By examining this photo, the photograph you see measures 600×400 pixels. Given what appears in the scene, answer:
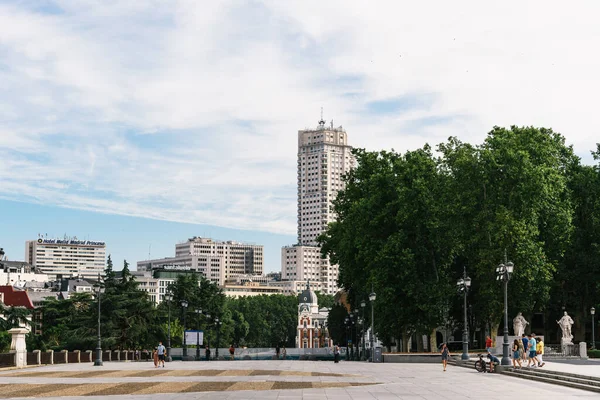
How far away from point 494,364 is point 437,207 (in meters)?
24.2

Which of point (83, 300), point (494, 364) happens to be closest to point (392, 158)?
point (494, 364)

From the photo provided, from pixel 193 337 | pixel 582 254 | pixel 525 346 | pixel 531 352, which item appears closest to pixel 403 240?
pixel 582 254

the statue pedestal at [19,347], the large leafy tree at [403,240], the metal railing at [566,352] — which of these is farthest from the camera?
the large leafy tree at [403,240]

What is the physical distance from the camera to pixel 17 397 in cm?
2672

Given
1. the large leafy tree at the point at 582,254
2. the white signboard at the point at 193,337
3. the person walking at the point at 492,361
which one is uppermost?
the large leafy tree at the point at 582,254

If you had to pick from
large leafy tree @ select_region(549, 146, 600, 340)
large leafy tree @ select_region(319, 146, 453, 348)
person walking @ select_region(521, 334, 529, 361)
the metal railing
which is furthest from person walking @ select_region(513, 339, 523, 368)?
large leafy tree @ select_region(549, 146, 600, 340)

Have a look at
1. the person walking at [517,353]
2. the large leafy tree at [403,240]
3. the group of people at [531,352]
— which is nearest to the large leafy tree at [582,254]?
the large leafy tree at [403,240]

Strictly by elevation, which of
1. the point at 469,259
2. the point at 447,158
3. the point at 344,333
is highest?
the point at 447,158

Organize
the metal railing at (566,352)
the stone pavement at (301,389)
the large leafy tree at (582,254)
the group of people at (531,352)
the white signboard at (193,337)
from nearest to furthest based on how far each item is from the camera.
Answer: the stone pavement at (301,389)
the group of people at (531,352)
the metal railing at (566,352)
the large leafy tree at (582,254)
the white signboard at (193,337)

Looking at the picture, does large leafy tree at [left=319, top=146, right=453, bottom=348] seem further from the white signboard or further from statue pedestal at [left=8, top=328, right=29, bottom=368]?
statue pedestal at [left=8, top=328, right=29, bottom=368]

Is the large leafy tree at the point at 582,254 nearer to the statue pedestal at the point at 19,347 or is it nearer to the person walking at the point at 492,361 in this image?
the person walking at the point at 492,361

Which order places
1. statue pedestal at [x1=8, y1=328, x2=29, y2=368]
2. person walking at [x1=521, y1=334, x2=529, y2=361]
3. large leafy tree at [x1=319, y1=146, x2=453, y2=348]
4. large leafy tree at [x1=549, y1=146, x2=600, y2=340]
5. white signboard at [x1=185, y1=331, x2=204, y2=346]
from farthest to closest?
white signboard at [x1=185, y1=331, x2=204, y2=346], large leafy tree at [x1=549, y1=146, x2=600, y2=340], large leafy tree at [x1=319, y1=146, x2=453, y2=348], statue pedestal at [x1=8, y1=328, x2=29, y2=368], person walking at [x1=521, y1=334, x2=529, y2=361]

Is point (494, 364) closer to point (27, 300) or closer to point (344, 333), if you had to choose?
point (344, 333)

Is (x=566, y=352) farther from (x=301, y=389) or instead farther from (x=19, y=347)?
(x=301, y=389)
